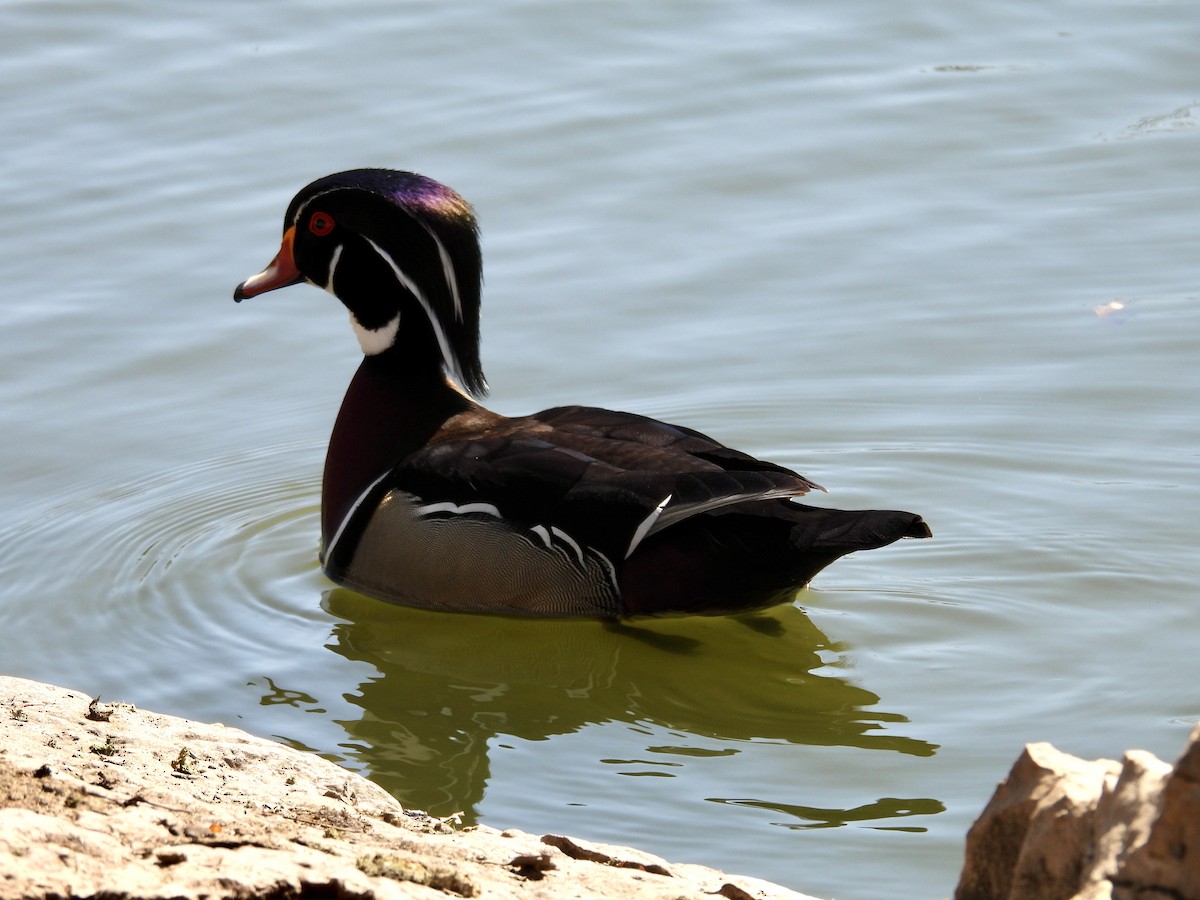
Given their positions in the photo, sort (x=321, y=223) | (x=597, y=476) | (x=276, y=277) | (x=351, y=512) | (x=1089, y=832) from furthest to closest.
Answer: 1. (x=276, y=277)
2. (x=321, y=223)
3. (x=351, y=512)
4. (x=597, y=476)
5. (x=1089, y=832)

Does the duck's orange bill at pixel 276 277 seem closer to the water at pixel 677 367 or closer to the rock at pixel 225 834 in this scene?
the water at pixel 677 367

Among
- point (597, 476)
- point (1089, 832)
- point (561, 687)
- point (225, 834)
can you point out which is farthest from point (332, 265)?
point (1089, 832)

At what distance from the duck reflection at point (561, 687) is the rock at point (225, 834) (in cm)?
75

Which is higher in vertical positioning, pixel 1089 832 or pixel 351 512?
pixel 1089 832

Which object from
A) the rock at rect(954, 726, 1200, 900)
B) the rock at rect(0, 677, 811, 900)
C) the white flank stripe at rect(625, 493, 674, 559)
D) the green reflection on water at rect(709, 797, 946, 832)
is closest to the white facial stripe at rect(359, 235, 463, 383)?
the white flank stripe at rect(625, 493, 674, 559)

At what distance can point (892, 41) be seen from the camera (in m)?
12.5

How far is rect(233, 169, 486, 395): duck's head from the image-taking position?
Result: 7.32 metres

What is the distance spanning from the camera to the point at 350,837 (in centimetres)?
399

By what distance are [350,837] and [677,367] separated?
16.3 feet

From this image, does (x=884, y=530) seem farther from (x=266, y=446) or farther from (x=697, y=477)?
(x=266, y=446)

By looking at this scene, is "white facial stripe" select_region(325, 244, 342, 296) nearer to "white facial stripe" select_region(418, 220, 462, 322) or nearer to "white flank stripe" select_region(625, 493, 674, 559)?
"white facial stripe" select_region(418, 220, 462, 322)

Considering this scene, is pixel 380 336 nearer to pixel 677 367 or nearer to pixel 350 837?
pixel 677 367

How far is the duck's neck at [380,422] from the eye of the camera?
288 inches

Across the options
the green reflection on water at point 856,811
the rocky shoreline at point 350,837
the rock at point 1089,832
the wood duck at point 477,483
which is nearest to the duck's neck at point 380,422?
the wood duck at point 477,483
